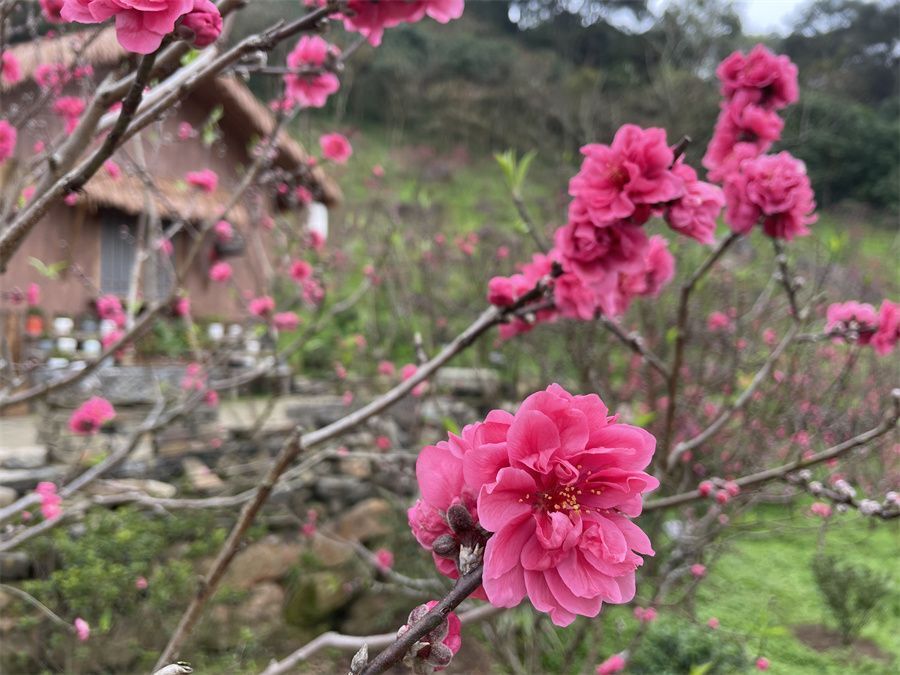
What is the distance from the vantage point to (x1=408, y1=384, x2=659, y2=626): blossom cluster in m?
0.61

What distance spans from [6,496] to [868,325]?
15.3 ft

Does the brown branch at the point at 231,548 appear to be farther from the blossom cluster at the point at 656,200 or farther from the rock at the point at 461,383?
the rock at the point at 461,383

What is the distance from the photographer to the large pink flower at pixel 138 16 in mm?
736

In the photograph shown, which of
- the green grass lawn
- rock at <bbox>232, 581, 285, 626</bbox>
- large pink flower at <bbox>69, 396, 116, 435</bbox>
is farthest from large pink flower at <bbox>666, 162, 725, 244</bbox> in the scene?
rock at <bbox>232, 581, 285, 626</bbox>

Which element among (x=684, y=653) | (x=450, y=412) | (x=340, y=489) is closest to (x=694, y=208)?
(x=684, y=653)

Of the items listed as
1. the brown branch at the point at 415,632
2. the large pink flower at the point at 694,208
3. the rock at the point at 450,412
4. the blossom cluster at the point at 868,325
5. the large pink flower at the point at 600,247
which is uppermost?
the large pink flower at the point at 694,208

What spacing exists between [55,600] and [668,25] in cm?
1022

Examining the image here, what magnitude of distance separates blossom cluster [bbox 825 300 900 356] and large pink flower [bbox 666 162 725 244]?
2.60ft

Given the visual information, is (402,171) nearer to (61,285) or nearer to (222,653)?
(61,285)

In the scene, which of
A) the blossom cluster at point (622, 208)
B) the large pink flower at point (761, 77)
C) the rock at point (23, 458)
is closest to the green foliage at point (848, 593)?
the large pink flower at point (761, 77)

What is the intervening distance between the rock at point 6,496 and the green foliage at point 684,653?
3848 mm

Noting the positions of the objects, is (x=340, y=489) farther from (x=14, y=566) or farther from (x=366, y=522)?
(x=14, y=566)

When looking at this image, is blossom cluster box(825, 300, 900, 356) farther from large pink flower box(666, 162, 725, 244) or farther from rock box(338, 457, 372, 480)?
rock box(338, 457, 372, 480)

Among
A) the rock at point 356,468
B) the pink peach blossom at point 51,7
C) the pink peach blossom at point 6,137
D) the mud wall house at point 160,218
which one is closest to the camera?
the pink peach blossom at point 51,7
